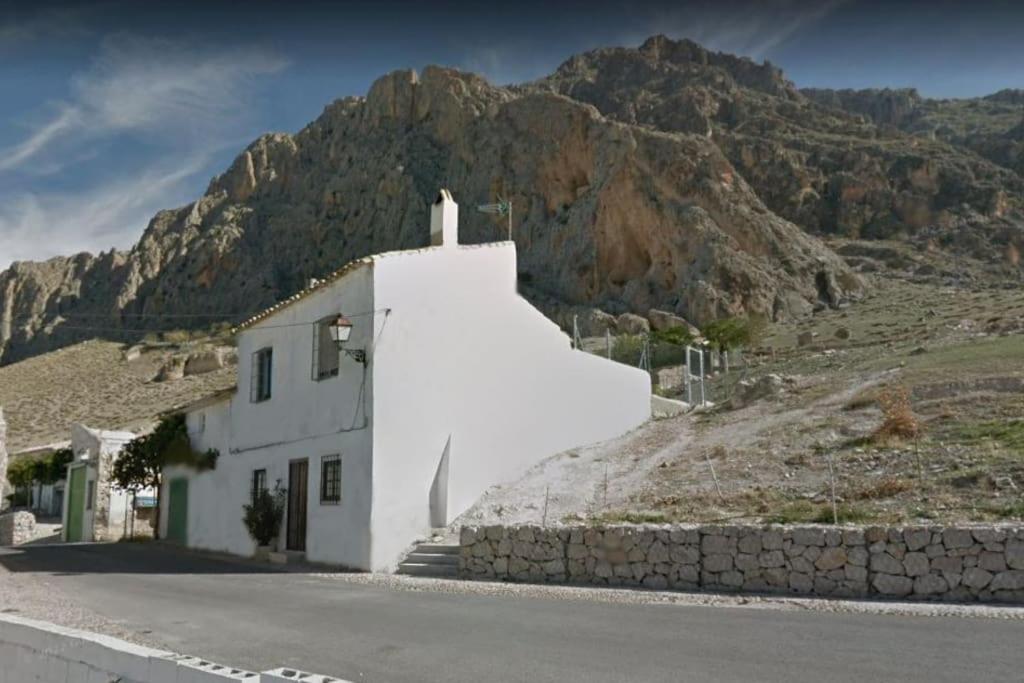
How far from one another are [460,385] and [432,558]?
3.99 meters

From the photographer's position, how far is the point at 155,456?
26359 mm

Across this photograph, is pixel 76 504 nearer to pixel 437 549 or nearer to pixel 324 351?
pixel 324 351

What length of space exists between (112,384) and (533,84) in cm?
7046

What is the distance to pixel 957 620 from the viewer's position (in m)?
9.45

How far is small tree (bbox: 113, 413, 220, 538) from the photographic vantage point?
82.8 feet

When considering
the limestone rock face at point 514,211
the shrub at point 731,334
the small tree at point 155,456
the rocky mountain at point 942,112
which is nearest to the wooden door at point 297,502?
the small tree at point 155,456

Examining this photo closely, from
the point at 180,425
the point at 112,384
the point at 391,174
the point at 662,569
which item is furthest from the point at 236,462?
the point at 391,174

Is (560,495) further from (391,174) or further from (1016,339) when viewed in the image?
(391,174)

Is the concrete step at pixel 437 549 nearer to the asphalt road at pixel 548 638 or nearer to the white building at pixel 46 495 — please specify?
the asphalt road at pixel 548 638

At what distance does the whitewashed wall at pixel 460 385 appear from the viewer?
1777cm

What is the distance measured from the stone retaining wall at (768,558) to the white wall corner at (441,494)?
2855mm

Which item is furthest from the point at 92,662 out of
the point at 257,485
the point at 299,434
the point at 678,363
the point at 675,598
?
the point at 678,363

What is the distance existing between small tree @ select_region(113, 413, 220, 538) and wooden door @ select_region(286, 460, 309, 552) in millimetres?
5197

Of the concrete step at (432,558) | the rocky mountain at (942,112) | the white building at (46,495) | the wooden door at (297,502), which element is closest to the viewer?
the concrete step at (432,558)
